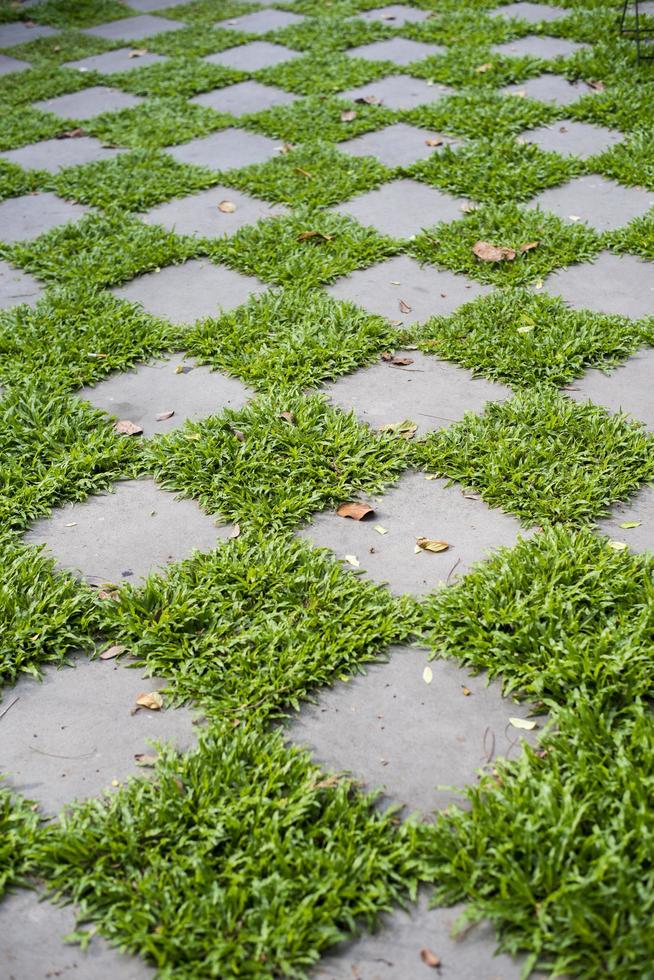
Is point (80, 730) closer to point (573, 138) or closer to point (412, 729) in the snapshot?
point (412, 729)

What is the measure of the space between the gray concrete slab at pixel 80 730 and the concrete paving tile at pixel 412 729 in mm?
351

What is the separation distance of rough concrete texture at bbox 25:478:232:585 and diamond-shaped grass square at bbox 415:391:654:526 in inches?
31.3

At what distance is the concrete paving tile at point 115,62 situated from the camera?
736cm

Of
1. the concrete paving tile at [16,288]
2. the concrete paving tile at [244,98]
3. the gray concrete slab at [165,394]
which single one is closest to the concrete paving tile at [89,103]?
the concrete paving tile at [244,98]

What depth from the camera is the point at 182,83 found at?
6.84 metres

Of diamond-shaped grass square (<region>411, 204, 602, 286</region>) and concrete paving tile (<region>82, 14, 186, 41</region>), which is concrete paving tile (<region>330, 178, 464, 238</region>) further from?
concrete paving tile (<region>82, 14, 186, 41</region>)

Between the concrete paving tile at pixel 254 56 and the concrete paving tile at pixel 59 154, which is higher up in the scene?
the concrete paving tile at pixel 254 56

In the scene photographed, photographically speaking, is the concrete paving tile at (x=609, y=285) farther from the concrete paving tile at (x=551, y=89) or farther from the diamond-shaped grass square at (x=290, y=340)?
the concrete paving tile at (x=551, y=89)

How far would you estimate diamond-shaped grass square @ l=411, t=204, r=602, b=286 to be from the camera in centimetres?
429

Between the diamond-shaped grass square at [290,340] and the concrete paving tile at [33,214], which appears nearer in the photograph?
the diamond-shaped grass square at [290,340]

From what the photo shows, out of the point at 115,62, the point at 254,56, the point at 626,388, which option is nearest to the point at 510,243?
the point at 626,388

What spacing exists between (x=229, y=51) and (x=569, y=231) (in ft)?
13.5

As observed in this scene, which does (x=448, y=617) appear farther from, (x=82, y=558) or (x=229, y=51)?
(x=229, y=51)

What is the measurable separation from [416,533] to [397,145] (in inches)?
136
